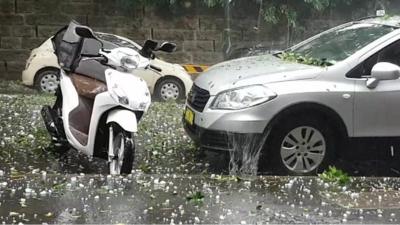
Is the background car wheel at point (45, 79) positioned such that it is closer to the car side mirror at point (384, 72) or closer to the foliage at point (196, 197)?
the car side mirror at point (384, 72)

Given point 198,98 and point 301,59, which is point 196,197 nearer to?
point 198,98

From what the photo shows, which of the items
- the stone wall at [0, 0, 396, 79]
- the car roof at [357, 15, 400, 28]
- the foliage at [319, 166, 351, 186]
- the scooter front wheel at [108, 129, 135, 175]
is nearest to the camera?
the foliage at [319, 166, 351, 186]

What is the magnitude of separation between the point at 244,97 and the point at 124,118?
127cm

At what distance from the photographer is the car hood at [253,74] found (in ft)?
20.4

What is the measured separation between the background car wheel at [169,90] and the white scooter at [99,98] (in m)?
6.25

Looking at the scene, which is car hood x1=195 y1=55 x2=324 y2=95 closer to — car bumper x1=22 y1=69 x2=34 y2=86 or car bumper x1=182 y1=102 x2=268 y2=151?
car bumper x1=182 y1=102 x2=268 y2=151

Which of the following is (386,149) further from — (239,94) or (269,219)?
(269,219)

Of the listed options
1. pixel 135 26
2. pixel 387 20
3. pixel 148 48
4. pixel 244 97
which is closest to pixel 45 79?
pixel 135 26

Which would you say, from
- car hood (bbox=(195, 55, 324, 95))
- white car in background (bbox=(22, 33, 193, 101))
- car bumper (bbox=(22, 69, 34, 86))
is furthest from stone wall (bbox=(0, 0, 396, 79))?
car hood (bbox=(195, 55, 324, 95))

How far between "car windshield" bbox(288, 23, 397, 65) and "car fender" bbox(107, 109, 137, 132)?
2.23 m

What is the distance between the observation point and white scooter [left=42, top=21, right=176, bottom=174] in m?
5.60

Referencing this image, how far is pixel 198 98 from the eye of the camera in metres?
6.52

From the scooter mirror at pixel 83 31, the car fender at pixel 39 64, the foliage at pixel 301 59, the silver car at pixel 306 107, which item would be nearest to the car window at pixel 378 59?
the silver car at pixel 306 107

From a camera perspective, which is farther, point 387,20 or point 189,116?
point 387,20
